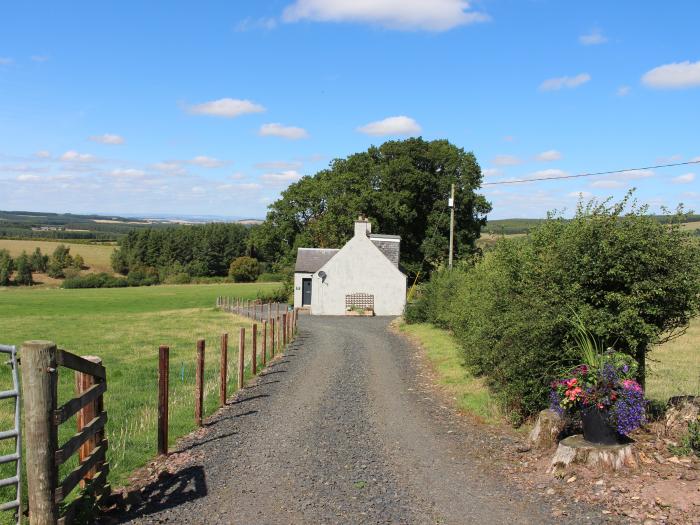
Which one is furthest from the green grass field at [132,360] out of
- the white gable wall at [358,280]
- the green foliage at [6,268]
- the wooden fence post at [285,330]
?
the green foliage at [6,268]

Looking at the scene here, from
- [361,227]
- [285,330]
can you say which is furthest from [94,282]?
[285,330]

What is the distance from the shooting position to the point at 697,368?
1781cm

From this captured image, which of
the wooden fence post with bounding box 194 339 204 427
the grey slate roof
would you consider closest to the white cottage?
the grey slate roof

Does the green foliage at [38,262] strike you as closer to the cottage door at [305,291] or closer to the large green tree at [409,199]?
the large green tree at [409,199]

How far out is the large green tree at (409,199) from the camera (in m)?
51.7

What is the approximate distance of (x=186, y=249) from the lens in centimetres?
11756

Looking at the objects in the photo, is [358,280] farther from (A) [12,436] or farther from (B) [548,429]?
(A) [12,436]

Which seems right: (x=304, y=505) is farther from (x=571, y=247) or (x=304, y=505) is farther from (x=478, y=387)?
(x=478, y=387)

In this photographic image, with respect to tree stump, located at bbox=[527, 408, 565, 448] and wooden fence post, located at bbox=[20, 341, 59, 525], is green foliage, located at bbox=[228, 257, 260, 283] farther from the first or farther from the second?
wooden fence post, located at bbox=[20, 341, 59, 525]

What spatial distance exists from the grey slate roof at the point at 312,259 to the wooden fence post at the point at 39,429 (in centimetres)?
3992

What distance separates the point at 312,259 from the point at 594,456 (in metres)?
40.3

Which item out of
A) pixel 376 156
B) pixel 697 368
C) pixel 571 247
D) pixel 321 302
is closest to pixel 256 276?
pixel 376 156

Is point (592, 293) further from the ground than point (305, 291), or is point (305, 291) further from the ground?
point (592, 293)

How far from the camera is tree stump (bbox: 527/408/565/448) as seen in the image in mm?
8227
